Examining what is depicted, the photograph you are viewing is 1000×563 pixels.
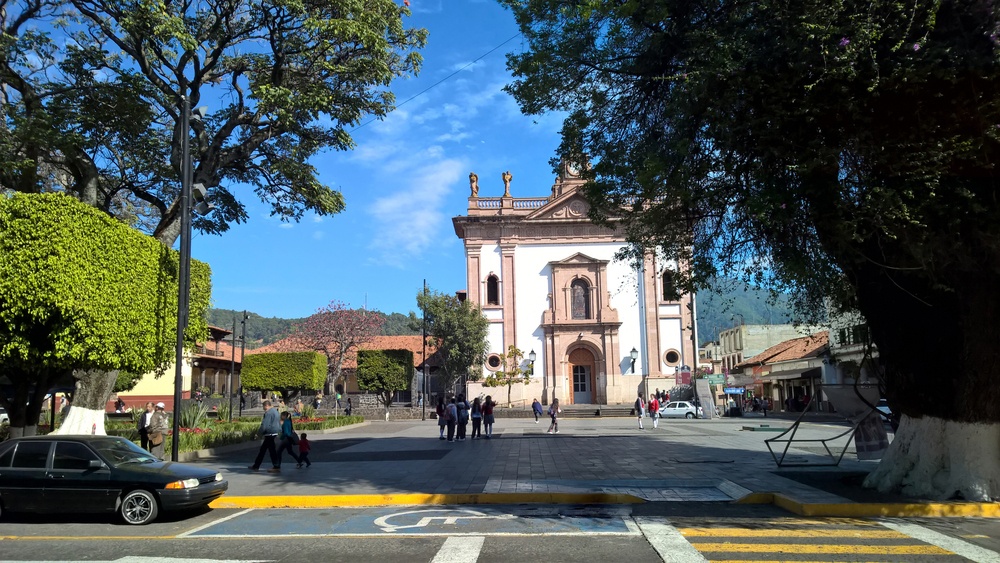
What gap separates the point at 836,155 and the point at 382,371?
3308 centimetres

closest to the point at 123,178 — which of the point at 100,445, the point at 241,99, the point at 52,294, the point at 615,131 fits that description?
the point at 241,99

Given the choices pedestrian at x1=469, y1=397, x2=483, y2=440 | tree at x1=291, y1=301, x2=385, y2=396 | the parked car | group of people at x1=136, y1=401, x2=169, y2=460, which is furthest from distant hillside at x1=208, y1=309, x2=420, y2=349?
group of people at x1=136, y1=401, x2=169, y2=460

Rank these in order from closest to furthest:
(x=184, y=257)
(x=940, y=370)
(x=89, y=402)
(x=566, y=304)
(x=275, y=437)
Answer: (x=940, y=370), (x=184, y=257), (x=275, y=437), (x=89, y=402), (x=566, y=304)

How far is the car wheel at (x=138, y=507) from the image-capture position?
29.3ft

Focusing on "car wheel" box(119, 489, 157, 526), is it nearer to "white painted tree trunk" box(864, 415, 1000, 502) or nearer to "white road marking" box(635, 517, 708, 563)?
"white road marking" box(635, 517, 708, 563)

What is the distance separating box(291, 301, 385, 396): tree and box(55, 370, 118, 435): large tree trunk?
4156cm

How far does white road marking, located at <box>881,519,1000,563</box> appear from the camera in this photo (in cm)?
664

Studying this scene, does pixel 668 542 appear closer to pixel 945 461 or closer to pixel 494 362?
pixel 945 461

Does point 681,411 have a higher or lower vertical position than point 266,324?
lower

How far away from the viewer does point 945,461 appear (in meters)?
9.66

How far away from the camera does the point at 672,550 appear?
22.9 feet

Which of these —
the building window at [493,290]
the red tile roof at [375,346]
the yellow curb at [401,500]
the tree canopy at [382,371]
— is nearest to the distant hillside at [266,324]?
the red tile roof at [375,346]

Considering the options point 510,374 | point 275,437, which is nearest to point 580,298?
point 510,374

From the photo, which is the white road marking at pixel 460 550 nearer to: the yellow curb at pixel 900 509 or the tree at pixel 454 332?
the yellow curb at pixel 900 509
